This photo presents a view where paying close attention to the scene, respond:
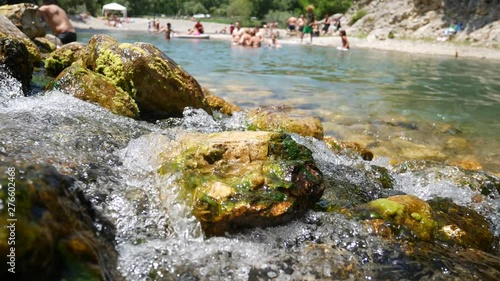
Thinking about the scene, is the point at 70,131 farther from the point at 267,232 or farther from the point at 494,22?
the point at 494,22

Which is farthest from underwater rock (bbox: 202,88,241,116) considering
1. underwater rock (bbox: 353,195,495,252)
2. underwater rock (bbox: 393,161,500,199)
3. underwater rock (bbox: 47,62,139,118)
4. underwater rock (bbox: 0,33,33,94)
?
underwater rock (bbox: 353,195,495,252)

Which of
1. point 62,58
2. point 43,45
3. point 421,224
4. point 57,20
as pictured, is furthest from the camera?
point 57,20

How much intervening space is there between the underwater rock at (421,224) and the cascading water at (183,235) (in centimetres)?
11

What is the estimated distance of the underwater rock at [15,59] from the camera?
5281 millimetres

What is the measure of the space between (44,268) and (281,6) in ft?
194

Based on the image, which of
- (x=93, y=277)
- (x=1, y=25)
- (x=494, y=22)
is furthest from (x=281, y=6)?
(x=93, y=277)

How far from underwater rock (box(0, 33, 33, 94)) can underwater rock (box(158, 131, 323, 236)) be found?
299cm

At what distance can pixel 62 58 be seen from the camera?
24.2ft

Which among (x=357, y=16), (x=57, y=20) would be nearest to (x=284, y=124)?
(x=57, y=20)

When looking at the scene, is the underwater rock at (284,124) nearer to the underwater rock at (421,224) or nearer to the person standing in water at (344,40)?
the underwater rock at (421,224)

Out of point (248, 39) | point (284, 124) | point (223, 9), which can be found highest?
point (223, 9)

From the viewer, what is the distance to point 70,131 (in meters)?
4.10

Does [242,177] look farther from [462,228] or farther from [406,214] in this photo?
[462,228]

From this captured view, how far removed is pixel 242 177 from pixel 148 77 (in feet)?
9.19
